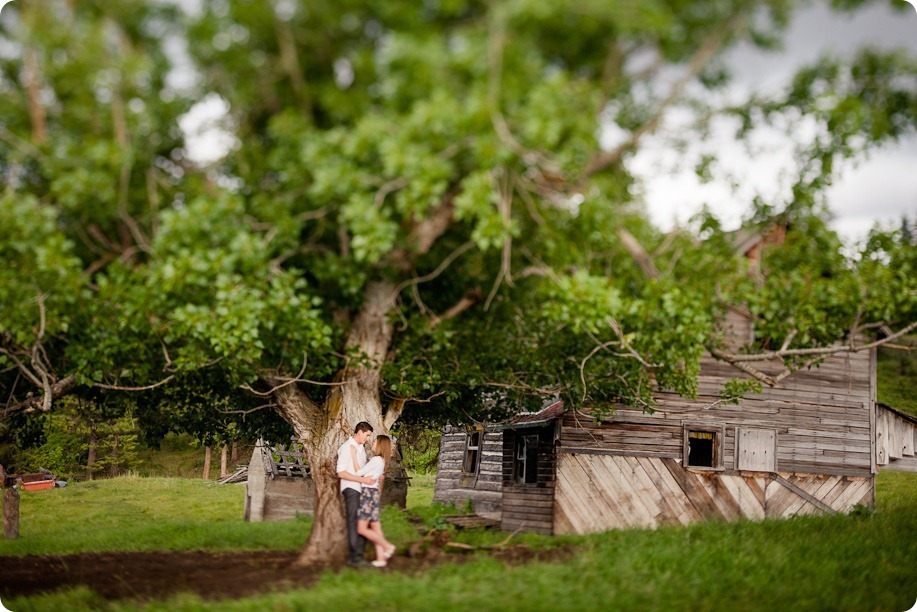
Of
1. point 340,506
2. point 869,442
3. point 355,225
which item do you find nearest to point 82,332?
point 340,506

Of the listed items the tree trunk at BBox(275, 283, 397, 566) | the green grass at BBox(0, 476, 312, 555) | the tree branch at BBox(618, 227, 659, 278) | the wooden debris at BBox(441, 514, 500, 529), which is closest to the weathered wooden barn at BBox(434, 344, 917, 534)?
the wooden debris at BBox(441, 514, 500, 529)

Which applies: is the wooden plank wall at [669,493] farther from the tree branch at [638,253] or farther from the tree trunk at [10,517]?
the tree trunk at [10,517]

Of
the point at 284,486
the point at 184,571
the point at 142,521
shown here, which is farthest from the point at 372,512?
the point at 142,521

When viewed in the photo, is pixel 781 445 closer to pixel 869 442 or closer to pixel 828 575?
pixel 869 442

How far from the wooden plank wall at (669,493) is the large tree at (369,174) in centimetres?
662

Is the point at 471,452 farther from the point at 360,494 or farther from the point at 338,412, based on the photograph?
the point at 360,494

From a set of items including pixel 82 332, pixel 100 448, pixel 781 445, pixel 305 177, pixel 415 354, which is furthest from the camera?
pixel 100 448

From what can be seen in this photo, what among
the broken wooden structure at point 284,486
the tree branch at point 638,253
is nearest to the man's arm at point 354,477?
the tree branch at point 638,253

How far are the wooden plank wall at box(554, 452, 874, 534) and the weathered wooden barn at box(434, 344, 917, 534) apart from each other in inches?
0.9

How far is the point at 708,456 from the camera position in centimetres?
1900

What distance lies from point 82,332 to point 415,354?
487 centimetres

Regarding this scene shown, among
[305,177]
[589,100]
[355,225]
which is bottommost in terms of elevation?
[355,225]

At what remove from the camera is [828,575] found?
30.5ft

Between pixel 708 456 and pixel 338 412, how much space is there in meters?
11.6
